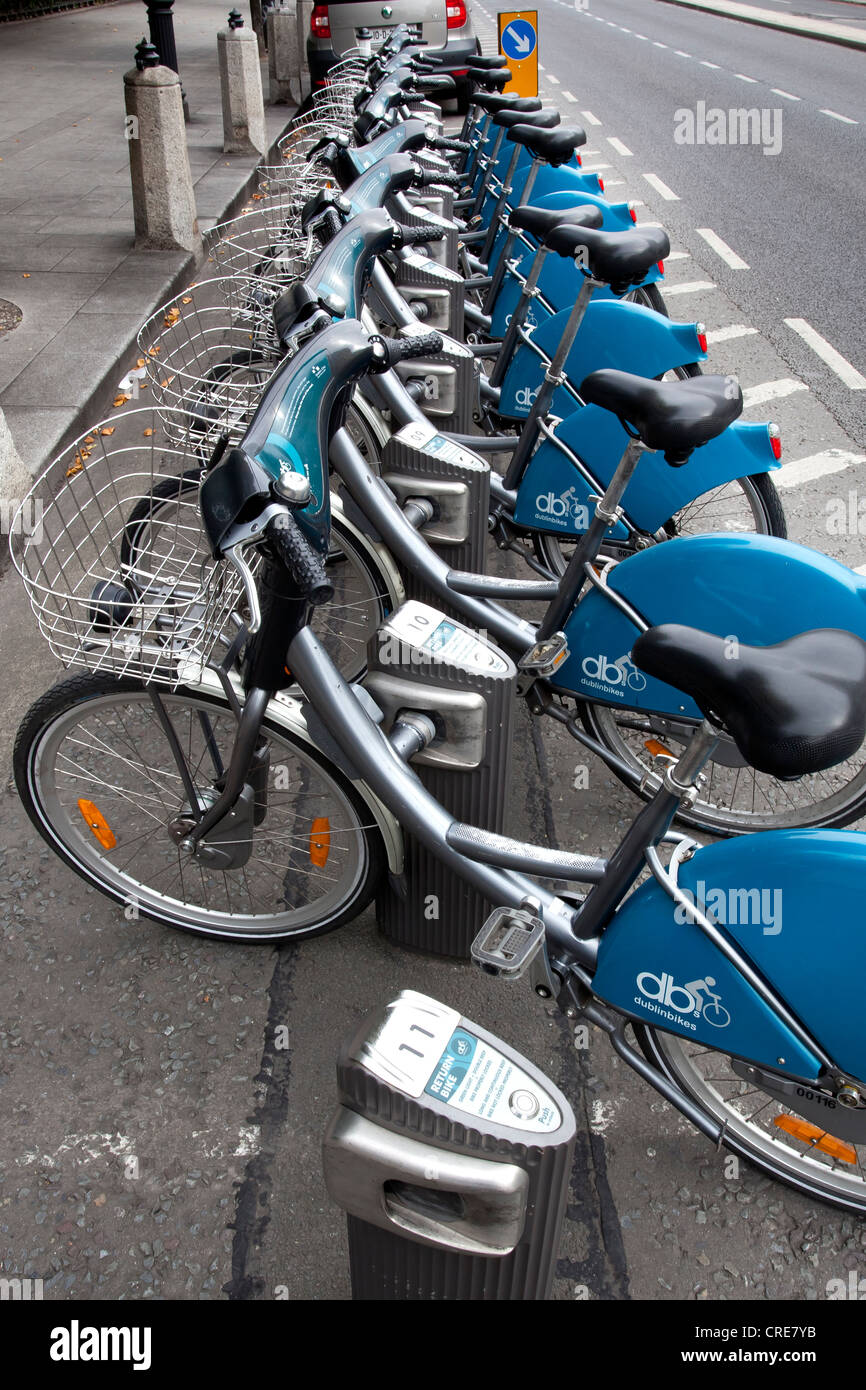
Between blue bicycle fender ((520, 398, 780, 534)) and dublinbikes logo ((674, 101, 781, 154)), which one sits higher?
dublinbikes logo ((674, 101, 781, 154))

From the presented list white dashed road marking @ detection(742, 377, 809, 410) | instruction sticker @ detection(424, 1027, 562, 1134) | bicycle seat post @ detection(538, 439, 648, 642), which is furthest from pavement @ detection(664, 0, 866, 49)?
instruction sticker @ detection(424, 1027, 562, 1134)

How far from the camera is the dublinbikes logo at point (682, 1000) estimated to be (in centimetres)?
175

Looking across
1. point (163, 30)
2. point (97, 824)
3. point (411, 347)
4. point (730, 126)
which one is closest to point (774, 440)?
point (411, 347)

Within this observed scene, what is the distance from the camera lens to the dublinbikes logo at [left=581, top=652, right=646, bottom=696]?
2631mm

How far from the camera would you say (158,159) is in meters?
6.62

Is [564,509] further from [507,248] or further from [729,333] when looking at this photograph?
[729,333]

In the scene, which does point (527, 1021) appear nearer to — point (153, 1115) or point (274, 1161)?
point (274, 1161)

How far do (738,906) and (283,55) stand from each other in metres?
14.3

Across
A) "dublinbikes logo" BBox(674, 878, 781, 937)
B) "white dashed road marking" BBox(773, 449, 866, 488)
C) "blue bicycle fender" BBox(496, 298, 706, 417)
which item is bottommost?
"white dashed road marking" BBox(773, 449, 866, 488)

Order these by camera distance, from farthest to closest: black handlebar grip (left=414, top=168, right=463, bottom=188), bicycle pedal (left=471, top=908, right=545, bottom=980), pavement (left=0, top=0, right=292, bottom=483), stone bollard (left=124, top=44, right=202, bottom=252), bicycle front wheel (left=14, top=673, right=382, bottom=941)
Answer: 1. stone bollard (left=124, top=44, right=202, bottom=252)
2. pavement (left=0, top=0, right=292, bottom=483)
3. black handlebar grip (left=414, top=168, right=463, bottom=188)
4. bicycle front wheel (left=14, top=673, right=382, bottom=941)
5. bicycle pedal (left=471, top=908, right=545, bottom=980)

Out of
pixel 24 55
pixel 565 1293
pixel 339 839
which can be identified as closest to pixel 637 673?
pixel 339 839

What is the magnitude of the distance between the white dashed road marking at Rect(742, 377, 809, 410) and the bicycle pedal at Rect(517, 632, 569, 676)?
3.42m

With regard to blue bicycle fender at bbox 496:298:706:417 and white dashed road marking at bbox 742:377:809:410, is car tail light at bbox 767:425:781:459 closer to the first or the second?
blue bicycle fender at bbox 496:298:706:417

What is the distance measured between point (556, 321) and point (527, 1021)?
2.54m
